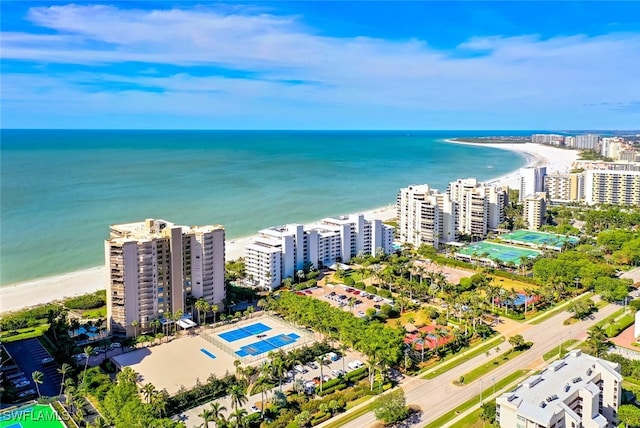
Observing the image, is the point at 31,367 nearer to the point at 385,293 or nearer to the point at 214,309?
the point at 214,309

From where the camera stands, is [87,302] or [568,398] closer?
[568,398]

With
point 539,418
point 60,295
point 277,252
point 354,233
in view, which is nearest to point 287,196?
point 354,233

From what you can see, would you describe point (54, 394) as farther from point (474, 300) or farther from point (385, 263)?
point (385, 263)

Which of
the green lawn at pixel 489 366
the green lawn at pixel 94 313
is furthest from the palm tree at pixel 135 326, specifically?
A: the green lawn at pixel 489 366

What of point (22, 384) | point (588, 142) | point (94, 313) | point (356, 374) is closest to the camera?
point (22, 384)

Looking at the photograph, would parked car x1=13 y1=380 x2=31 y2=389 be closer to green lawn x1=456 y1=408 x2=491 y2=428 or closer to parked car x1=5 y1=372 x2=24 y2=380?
parked car x1=5 y1=372 x2=24 y2=380

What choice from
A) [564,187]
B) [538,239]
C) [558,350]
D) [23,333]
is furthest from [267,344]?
[564,187]

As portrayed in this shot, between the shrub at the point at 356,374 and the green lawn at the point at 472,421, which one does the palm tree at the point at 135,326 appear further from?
the green lawn at the point at 472,421
